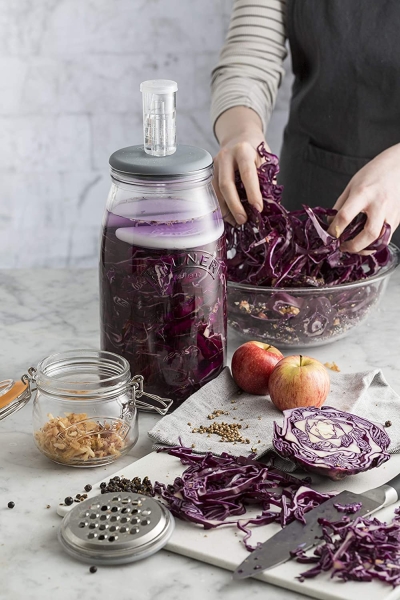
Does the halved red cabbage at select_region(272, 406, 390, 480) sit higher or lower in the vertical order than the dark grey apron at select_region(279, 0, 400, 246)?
lower

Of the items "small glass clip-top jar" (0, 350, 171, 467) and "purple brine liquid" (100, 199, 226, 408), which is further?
"purple brine liquid" (100, 199, 226, 408)

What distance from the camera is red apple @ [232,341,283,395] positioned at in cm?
155

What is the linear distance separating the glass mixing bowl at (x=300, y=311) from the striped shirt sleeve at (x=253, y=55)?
70cm

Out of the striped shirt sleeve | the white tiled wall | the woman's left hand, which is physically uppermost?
the striped shirt sleeve

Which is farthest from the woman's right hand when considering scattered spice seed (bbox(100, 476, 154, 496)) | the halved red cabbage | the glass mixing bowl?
scattered spice seed (bbox(100, 476, 154, 496))

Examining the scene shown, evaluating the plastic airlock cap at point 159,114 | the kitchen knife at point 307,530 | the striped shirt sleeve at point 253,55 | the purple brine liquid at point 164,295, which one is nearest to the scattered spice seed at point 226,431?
the purple brine liquid at point 164,295

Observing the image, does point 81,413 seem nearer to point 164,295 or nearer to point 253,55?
point 164,295

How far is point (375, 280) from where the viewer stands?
172 cm

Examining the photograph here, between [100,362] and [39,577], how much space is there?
0.43 meters

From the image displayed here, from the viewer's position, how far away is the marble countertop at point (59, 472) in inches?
41.2

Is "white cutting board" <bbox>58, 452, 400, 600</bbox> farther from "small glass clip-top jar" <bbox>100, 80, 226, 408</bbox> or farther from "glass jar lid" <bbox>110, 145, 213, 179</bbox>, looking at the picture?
"glass jar lid" <bbox>110, 145, 213, 179</bbox>

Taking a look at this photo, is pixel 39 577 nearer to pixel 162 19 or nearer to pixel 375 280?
pixel 375 280

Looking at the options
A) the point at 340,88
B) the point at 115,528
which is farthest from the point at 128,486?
the point at 340,88

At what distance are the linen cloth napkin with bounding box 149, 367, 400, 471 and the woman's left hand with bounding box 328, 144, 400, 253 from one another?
11.4 inches
